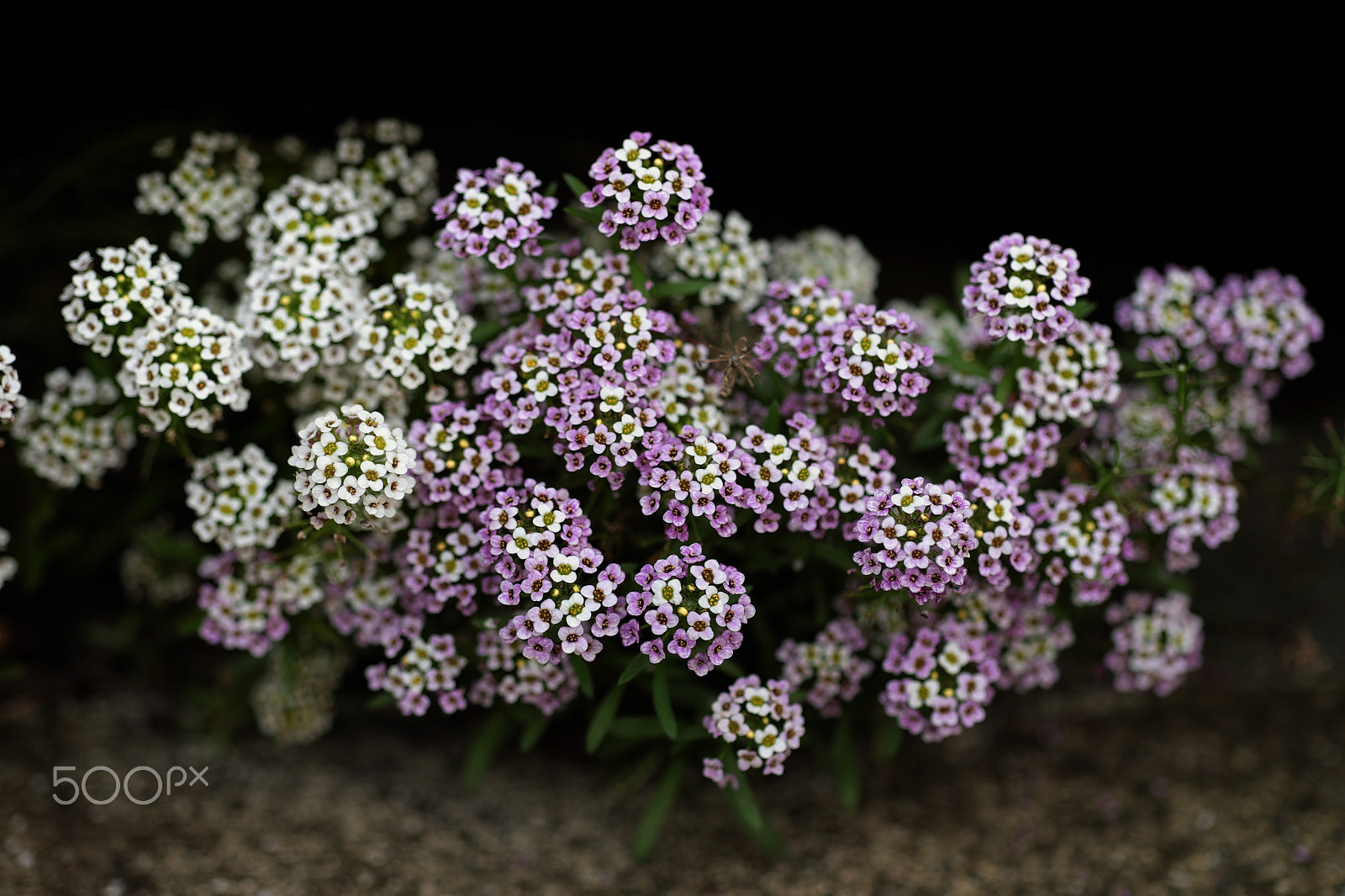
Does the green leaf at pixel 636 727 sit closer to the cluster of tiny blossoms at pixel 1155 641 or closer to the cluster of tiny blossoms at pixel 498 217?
the cluster of tiny blossoms at pixel 498 217

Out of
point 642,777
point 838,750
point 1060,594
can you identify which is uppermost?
point 1060,594

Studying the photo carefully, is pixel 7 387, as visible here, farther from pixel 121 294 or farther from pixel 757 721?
pixel 757 721

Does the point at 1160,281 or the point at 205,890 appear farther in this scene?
the point at 1160,281

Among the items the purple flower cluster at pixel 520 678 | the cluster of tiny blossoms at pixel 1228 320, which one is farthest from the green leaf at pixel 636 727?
the cluster of tiny blossoms at pixel 1228 320

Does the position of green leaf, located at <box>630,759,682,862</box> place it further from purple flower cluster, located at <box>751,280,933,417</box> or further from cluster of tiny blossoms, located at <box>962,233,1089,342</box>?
cluster of tiny blossoms, located at <box>962,233,1089,342</box>

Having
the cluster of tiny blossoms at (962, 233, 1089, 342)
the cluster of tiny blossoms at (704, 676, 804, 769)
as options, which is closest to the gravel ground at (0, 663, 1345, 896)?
the cluster of tiny blossoms at (704, 676, 804, 769)

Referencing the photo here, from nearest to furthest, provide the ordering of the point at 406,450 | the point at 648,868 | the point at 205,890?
1. the point at 406,450
2. the point at 205,890
3. the point at 648,868

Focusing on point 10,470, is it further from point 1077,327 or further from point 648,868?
point 1077,327

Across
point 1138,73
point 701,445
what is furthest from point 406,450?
point 1138,73
